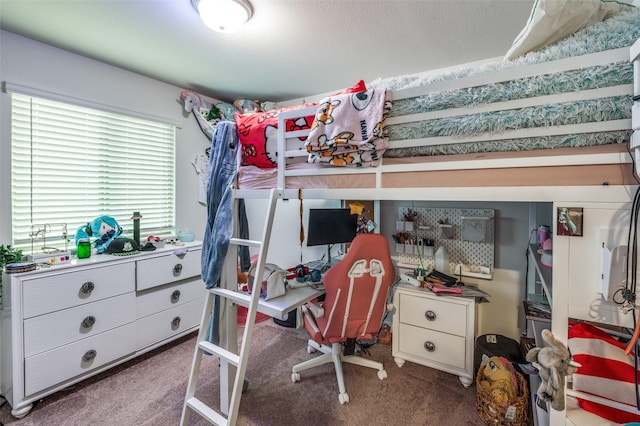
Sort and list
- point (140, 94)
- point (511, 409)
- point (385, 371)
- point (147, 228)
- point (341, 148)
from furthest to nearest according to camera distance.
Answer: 1. point (147, 228)
2. point (140, 94)
3. point (385, 371)
4. point (511, 409)
5. point (341, 148)

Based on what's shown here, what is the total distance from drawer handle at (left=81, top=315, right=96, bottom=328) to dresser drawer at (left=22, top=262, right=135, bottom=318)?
12 cm

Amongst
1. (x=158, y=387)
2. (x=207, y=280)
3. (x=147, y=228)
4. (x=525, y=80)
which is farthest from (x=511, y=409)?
(x=147, y=228)

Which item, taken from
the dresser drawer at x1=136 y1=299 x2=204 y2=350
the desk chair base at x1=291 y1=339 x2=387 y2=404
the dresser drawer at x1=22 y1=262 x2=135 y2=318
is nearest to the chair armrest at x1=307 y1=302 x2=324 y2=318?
the desk chair base at x1=291 y1=339 x2=387 y2=404

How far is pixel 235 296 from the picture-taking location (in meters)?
1.66

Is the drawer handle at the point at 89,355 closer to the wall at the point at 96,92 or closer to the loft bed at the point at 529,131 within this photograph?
the wall at the point at 96,92

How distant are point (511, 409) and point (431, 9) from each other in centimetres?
239

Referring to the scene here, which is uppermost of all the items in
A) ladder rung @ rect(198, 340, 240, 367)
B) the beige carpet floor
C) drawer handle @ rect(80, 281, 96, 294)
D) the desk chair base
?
drawer handle @ rect(80, 281, 96, 294)

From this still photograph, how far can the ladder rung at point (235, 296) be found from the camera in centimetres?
161

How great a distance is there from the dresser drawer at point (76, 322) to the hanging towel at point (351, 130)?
6.59ft

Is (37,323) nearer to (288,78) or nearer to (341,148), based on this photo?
(341,148)

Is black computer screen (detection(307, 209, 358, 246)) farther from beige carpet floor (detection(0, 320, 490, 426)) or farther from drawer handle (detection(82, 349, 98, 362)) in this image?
drawer handle (detection(82, 349, 98, 362))

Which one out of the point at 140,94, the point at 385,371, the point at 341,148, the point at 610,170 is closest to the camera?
the point at 610,170

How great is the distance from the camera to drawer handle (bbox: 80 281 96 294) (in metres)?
2.06

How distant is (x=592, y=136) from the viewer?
902mm
